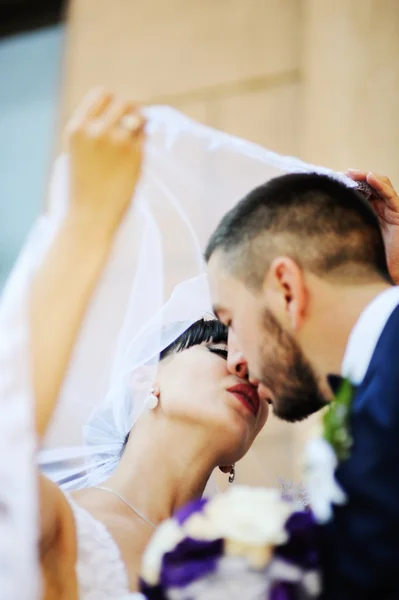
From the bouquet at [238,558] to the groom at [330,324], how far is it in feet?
0.12

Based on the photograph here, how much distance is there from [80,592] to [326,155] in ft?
6.68

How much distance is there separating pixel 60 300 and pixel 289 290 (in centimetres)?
41

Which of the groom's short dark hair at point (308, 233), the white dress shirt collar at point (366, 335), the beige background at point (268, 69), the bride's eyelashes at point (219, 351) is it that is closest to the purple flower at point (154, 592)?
the white dress shirt collar at point (366, 335)

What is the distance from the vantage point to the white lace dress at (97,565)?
1187mm

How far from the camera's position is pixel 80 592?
1.17 meters

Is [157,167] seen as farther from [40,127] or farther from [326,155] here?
[40,127]

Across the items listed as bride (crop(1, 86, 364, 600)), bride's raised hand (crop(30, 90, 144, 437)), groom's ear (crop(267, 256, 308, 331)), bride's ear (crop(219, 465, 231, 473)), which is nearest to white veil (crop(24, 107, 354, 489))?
bride (crop(1, 86, 364, 600))

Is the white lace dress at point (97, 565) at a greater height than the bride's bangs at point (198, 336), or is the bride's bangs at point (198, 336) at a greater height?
the bride's bangs at point (198, 336)

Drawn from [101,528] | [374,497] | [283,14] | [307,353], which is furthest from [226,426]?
[283,14]

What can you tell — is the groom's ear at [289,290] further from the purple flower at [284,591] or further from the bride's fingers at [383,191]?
the bride's fingers at [383,191]

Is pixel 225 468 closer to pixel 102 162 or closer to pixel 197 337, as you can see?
pixel 197 337

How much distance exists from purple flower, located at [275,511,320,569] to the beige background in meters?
1.21

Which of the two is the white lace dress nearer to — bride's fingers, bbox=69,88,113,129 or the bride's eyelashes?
the bride's eyelashes

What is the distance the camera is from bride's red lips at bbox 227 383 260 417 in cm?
148
